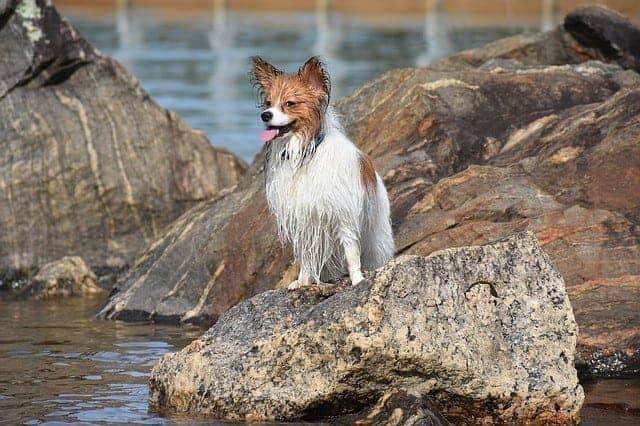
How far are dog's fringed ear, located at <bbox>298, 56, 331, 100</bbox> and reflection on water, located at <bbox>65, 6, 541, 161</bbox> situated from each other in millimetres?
11717

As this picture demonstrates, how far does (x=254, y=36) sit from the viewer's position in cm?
4341

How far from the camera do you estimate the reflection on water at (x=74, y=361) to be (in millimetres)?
8117

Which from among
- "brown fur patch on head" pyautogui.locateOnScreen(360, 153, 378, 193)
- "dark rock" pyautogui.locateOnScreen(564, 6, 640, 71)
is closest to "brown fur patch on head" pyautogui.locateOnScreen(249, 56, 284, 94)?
"brown fur patch on head" pyautogui.locateOnScreen(360, 153, 378, 193)

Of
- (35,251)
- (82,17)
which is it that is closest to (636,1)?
(82,17)

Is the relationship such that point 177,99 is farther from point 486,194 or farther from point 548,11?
point 548,11

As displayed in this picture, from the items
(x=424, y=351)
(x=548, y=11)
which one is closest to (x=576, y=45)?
(x=424, y=351)

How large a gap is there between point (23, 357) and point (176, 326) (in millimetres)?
1613

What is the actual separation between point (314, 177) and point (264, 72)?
766 mm

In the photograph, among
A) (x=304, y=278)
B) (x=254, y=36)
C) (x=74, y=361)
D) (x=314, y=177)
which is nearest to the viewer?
(x=314, y=177)

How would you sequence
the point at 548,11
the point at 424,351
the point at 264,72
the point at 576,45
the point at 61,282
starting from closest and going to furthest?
1. the point at 424,351
2. the point at 264,72
3. the point at 61,282
4. the point at 576,45
5. the point at 548,11

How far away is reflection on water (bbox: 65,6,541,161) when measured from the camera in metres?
26.7

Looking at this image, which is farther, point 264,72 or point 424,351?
point 264,72

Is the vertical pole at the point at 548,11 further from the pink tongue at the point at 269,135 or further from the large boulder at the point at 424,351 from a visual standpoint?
the large boulder at the point at 424,351

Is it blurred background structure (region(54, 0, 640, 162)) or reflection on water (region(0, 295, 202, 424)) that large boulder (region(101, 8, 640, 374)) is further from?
blurred background structure (region(54, 0, 640, 162))
